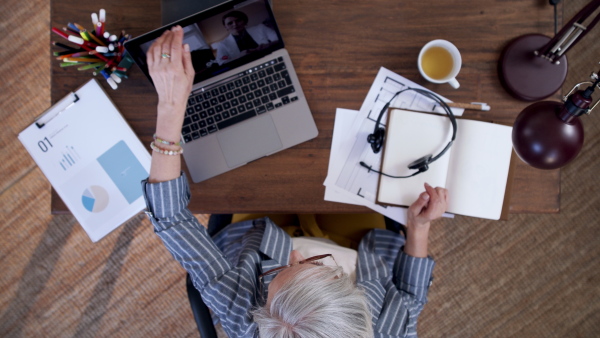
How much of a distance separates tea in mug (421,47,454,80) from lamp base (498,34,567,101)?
0.13 m

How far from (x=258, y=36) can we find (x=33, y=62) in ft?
3.85

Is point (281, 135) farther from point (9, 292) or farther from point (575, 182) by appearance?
point (9, 292)

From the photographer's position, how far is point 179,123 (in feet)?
2.91

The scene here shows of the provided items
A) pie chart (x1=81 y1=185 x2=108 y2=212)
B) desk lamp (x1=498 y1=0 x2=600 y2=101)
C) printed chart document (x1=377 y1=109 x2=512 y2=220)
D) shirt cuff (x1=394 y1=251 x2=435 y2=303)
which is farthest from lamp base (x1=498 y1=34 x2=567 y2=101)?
pie chart (x1=81 y1=185 x2=108 y2=212)

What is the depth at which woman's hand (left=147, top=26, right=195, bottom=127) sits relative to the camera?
832 mm

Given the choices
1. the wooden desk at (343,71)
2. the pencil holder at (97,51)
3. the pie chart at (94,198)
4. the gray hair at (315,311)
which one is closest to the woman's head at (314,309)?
the gray hair at (315,311)

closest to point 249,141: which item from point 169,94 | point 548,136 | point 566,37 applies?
point 169,94

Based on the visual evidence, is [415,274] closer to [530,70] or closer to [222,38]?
[530,70]

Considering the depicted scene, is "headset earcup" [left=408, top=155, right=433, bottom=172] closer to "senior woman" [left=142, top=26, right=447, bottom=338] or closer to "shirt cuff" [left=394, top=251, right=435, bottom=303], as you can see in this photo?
"senior woman" [left=142, top=26, right=447, bottom=338]

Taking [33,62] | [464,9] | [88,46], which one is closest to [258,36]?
[88,46]

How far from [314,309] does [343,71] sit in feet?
1.82

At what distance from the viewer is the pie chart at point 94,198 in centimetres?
97

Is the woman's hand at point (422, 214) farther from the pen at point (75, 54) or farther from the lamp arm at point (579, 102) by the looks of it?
the pen at point (75, 54)

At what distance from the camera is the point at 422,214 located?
96cm
